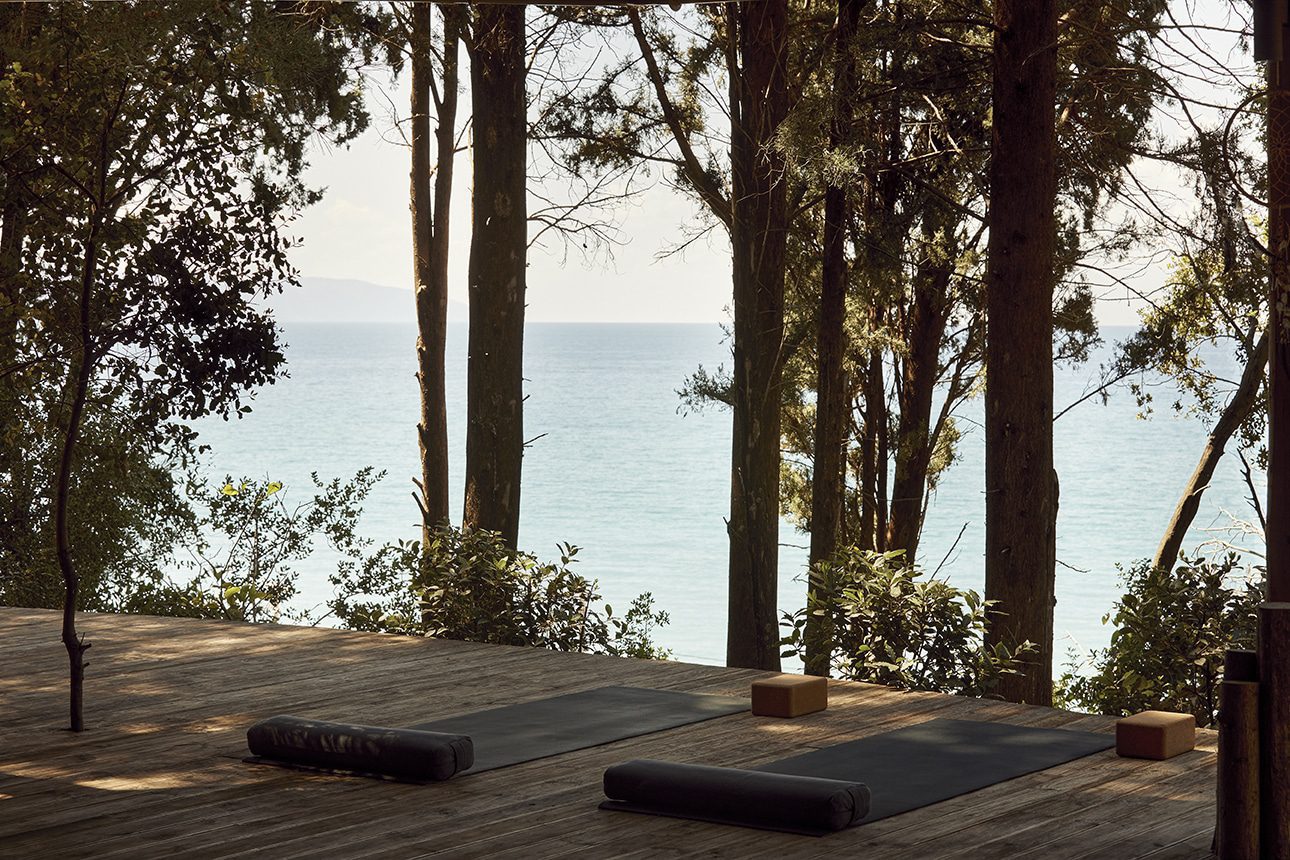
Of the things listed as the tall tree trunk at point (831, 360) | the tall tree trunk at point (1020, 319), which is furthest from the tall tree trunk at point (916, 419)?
the tall tree trunk at point (1020, 319)

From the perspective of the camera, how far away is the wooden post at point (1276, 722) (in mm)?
3373

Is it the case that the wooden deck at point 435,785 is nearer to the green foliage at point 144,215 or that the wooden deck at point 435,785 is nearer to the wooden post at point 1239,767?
the wooden post at point 1239,767

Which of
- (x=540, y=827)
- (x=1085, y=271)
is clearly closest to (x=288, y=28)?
(x=1085, y=271)

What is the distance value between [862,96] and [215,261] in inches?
159

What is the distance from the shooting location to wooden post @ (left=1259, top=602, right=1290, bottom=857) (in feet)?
11.1

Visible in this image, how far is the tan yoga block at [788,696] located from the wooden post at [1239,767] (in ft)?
6.97

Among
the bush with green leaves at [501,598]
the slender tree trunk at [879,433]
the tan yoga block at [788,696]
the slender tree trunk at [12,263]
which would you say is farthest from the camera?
the slender tree trunk at [879,433]

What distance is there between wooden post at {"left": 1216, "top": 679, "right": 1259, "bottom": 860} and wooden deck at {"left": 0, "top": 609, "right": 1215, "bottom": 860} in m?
0.25

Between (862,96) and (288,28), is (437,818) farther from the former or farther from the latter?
(288,28)

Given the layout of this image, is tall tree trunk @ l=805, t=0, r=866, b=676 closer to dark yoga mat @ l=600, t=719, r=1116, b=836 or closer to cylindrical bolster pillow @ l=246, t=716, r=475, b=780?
dark yoga mat @ l=600, t=719, r=1116, b=836

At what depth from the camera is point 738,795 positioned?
3980 millimetres

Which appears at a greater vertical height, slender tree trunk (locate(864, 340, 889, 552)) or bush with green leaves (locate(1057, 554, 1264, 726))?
slender tree trunk (locate(864, 340, 889, 552))

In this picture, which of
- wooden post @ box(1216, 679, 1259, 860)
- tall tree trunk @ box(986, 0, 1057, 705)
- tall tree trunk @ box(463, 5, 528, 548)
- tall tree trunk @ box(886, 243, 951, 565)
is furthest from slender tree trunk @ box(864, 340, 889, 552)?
wooden post @ box(1216, 679, 1259, 860)

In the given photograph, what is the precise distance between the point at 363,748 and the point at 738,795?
1209mm
